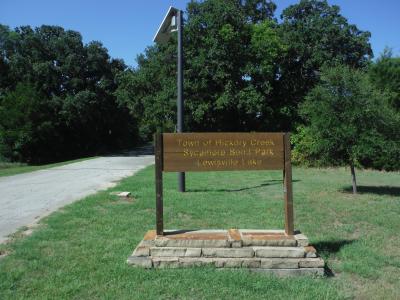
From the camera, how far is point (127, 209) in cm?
917

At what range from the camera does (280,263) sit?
16.4ft

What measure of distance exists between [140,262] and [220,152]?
1699 mm

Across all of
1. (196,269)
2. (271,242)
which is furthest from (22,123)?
(271,242)

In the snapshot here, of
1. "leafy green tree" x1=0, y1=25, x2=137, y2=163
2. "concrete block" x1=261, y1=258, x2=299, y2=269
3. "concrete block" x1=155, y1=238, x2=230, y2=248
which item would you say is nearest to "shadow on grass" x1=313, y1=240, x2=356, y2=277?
"concrete block" x1=261, y1=258, x2=299, y2=269

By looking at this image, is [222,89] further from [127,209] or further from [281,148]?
[281,148]

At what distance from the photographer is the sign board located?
563 cm

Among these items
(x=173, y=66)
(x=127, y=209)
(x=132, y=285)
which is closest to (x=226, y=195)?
(x=127, y=209)

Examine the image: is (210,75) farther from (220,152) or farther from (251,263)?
(251,263)

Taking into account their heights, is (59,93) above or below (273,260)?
above

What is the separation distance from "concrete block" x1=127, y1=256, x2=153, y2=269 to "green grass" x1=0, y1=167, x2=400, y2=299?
0.08 meters

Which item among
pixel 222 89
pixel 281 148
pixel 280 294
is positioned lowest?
pixel 280 294

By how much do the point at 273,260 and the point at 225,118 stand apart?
23.2 meters

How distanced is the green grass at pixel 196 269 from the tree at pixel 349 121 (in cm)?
135

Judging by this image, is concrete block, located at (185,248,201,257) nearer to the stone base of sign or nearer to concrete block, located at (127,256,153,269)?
the stone base of sign
